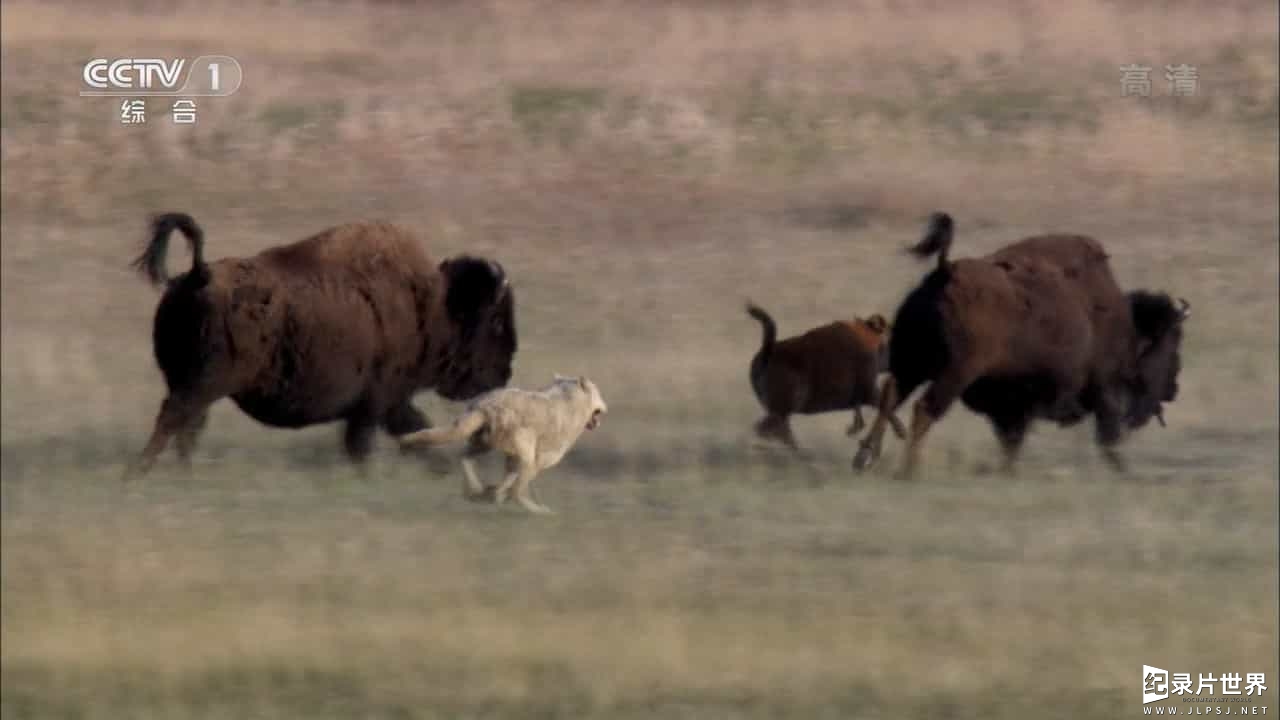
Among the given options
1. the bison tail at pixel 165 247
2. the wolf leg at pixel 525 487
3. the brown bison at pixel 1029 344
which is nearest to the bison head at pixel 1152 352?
the brown bison at pixel 1029 344

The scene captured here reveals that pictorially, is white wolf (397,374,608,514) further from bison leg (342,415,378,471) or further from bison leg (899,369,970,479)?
bison leg (899,369,970,479)

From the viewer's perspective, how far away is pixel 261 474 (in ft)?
41.4

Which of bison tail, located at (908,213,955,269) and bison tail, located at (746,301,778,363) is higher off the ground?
bison tail, located at (908,213,955,269)

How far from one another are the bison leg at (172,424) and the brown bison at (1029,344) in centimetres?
349

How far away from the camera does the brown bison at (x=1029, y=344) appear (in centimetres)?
1277

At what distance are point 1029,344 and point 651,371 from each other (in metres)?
4.05

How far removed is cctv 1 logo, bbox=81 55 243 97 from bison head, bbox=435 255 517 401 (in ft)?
7.35

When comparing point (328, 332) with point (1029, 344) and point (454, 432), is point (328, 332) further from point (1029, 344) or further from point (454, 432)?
point (1029, 344)

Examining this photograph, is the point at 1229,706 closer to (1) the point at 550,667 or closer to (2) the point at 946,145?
(1) the point at 550,667

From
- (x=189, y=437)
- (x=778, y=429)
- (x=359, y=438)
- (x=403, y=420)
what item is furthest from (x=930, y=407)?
(x=189, y=437)

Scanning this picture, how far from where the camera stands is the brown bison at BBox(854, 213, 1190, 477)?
41.9 ft

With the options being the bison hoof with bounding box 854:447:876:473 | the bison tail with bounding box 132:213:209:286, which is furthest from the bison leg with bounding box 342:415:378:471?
the bison hoof with bounding box 854:447:876:473

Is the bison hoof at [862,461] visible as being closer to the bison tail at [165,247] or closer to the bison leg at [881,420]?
the bison leg at [881,420]

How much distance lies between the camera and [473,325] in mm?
13445
